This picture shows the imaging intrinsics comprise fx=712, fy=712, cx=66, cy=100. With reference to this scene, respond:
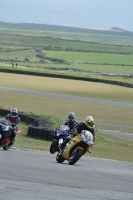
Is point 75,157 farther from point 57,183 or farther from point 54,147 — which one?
point 57,183

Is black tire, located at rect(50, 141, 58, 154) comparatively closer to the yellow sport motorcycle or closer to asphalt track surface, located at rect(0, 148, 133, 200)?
the yellow sport motorcycle

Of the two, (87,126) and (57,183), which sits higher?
→ (87,126)

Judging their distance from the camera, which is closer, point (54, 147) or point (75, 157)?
point (75, 157)

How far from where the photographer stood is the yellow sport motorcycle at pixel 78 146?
15008mm

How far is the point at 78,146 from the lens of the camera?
15.1 meters

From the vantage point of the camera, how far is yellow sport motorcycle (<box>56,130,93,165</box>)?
15.0 meters

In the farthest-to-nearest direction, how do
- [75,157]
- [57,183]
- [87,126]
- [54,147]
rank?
[54,147], [87,126], [75,157], [57,183]

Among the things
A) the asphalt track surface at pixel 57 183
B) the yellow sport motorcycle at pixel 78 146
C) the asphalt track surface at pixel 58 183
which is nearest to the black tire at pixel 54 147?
the yellow sport motorcycle at pixel 78 146

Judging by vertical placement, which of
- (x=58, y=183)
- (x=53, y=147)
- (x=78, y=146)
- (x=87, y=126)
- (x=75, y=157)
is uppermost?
(x=87, y=126)

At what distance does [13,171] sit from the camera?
446 inches

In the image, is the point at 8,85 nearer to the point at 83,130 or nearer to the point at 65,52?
the point at 83,130

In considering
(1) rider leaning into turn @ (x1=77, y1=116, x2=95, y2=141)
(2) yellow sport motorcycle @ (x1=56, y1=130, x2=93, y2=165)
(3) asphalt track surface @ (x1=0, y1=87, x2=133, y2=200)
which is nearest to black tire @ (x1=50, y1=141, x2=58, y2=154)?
(2) yellow sport motorcycle @ (x1=56, y1=130, x2=93, y2=165)

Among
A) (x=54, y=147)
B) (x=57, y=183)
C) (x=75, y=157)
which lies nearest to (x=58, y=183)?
(x=57, y=183)

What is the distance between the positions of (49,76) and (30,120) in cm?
3496
